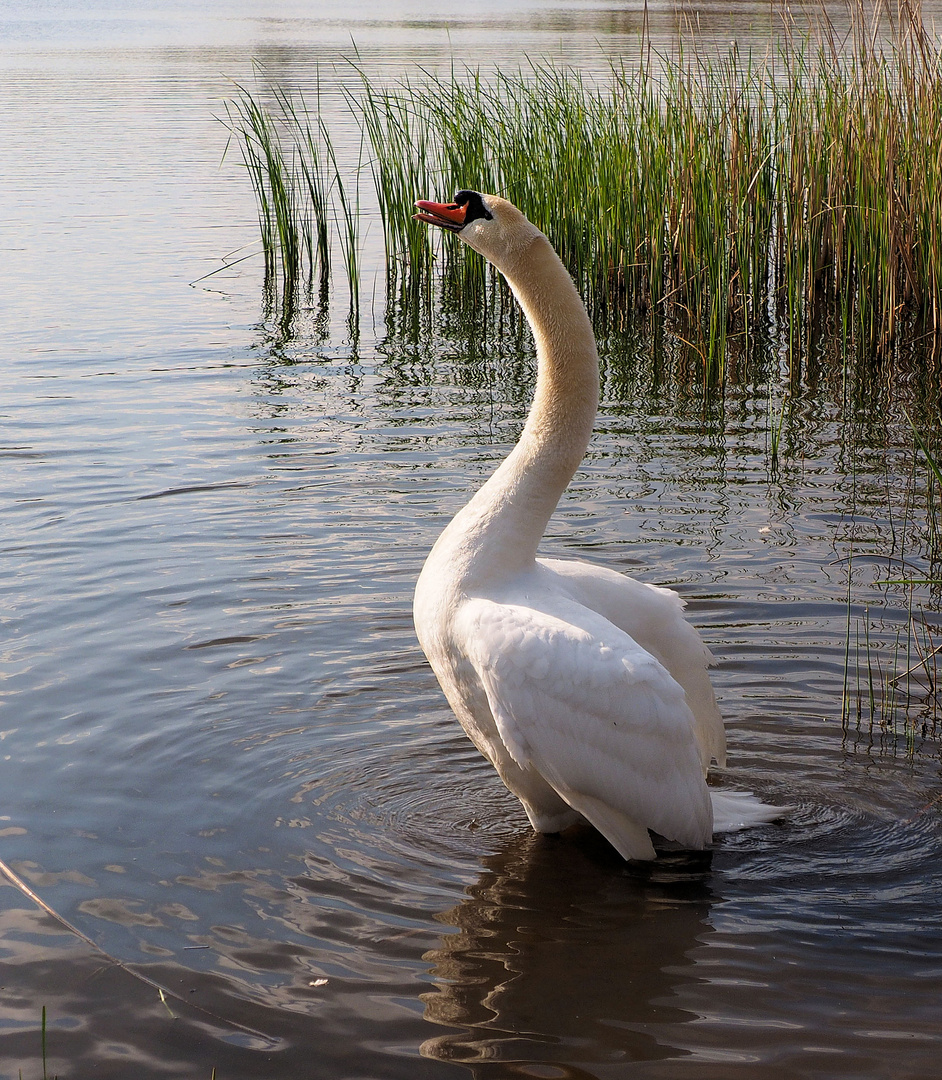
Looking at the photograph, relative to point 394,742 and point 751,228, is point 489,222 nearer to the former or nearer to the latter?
point 394,742

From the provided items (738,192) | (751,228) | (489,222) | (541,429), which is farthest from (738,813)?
(751,228)

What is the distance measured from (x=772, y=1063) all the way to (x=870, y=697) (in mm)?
1958

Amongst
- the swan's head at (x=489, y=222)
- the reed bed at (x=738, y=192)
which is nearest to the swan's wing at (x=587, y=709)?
the swan's head at (x=489, y=222)

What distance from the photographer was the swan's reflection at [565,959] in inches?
128

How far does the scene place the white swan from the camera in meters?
3.70

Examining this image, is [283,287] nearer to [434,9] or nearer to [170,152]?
[170,152]

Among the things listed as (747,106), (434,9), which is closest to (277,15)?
(434,9)

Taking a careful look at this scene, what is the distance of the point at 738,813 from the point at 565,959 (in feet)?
3.19

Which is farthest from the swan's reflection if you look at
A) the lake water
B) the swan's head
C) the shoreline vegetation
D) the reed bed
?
the reed bed

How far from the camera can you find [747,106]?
10.0 m

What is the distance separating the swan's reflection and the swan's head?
200 cm

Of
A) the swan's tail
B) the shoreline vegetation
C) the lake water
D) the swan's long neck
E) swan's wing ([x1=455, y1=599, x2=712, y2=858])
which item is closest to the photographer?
the lake water

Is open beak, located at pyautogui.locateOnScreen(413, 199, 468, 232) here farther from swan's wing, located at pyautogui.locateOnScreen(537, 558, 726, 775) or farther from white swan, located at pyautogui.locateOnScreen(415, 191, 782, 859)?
swan's wing, located at pyautogui.locateOnScreen(537, 558, 726, 775)

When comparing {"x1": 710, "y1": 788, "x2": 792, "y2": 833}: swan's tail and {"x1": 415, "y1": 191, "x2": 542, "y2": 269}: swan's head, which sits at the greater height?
{"x1": 415, "y1": 191, "x2": 542, "y2": 269}: swan's head
